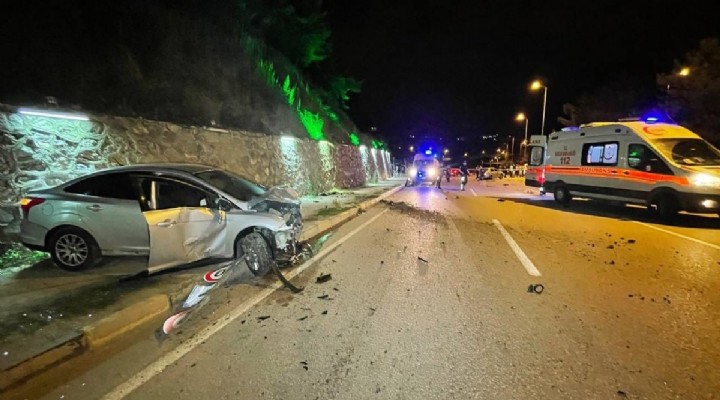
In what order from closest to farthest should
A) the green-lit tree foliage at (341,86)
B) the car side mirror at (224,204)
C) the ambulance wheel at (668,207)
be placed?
the car side mirror at (224,204), the ambulance wheel at (668,207), the green-lit tree foliage at (341,86)

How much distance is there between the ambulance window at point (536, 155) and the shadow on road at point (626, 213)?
7.35ft

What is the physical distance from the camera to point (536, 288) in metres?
6.34

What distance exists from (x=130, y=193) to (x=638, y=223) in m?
13.3

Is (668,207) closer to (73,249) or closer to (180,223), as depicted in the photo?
(180,223)

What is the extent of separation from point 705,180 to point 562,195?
6.39 meters

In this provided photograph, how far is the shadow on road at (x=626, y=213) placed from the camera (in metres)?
13.5

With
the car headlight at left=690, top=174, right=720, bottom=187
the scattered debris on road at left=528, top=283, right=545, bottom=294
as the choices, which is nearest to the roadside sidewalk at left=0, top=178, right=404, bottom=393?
the scattered debris on road at left=528, top=283, right=545, bottom=294

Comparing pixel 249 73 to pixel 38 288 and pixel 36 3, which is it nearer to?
pixel 36 3

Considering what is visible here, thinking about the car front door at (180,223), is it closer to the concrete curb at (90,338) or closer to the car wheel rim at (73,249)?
the concrete curb at (90,338)

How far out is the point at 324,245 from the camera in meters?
9.62

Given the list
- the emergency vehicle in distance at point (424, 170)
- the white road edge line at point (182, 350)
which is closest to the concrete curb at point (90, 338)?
the white road edge line at point (182, 350)

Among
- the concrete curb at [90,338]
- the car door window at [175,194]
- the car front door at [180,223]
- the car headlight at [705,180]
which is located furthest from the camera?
the car headlight at [705,180]

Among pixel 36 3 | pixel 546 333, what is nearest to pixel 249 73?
pixel 36 3

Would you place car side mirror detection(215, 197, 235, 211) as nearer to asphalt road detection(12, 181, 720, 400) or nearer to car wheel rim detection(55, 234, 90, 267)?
asphalt road detection(12, 181, 720, 400)
